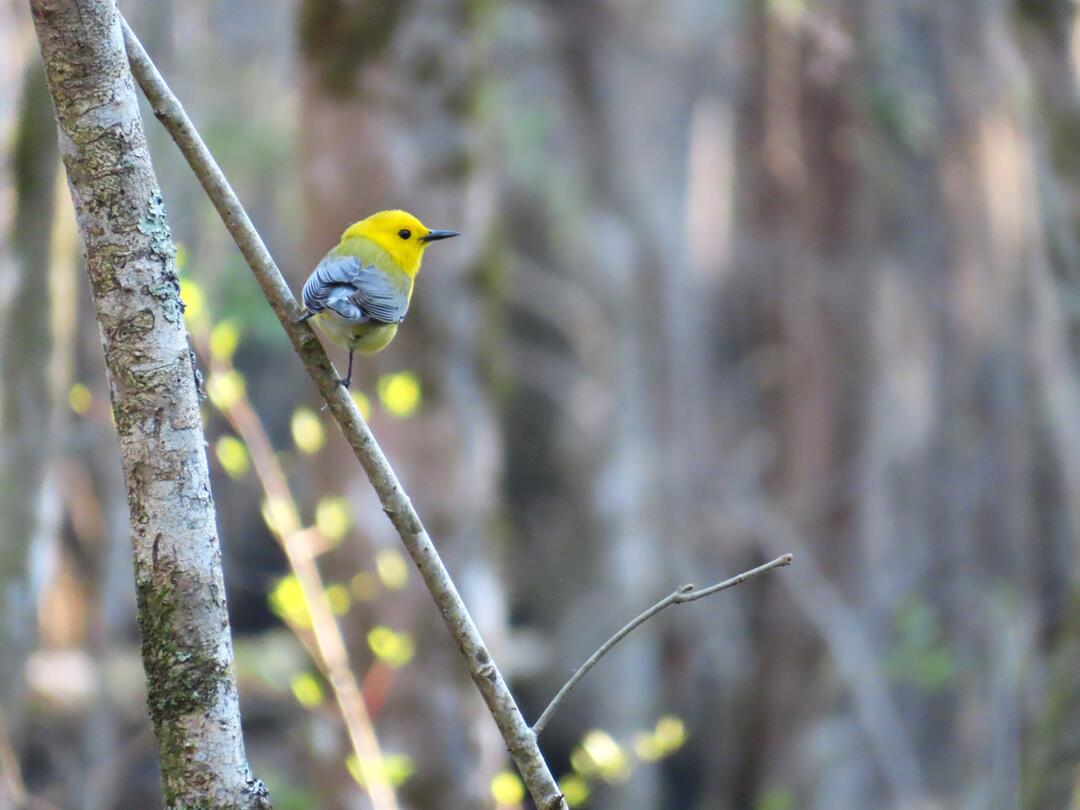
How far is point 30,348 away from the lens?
5.00m

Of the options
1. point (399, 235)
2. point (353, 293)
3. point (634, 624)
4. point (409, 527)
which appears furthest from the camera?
point (399, 235)

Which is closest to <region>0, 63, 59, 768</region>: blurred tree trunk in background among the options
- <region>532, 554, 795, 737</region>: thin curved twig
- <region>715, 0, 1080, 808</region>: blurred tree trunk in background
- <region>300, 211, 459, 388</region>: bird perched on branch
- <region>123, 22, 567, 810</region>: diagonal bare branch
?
<region>300, 211, 459, 388</region>: bird perched on branch

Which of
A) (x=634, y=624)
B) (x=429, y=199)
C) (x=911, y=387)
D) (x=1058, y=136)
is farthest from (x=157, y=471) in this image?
(x=911, y=387)

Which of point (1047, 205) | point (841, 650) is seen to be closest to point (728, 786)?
point (841, 650)

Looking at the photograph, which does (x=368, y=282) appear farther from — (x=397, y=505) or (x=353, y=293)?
(x=397, y=505)

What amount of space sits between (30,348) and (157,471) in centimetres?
376

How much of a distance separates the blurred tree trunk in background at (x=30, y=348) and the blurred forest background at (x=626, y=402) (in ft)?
0.06

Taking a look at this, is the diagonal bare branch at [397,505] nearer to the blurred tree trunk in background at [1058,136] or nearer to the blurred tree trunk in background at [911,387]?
the blurred tree trunk in background at [1058,136]

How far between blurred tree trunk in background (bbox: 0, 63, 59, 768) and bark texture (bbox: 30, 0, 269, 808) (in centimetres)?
361

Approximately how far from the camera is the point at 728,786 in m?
9.97

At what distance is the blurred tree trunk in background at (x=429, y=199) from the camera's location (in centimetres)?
509

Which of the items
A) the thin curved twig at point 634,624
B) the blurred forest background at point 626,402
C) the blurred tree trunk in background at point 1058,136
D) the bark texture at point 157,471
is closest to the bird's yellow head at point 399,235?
the blurred forest background at point 626,402

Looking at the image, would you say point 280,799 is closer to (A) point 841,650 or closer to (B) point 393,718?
(B) point 393,718

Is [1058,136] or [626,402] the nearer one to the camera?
[1058,136]
